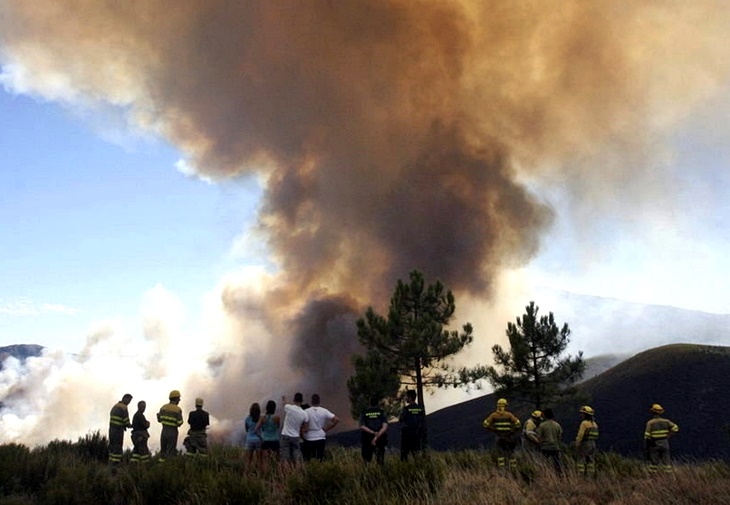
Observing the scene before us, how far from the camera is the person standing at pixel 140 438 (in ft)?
47.9

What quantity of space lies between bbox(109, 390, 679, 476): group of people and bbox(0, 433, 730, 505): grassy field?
123 cm

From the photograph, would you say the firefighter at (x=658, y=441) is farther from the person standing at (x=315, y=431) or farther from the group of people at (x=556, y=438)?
the person standing at (x=315, y=431)

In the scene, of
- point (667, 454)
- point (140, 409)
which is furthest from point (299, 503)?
point (667, 454)

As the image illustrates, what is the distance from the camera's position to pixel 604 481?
11844 millimetres

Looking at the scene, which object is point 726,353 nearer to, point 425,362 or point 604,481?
point 425,362

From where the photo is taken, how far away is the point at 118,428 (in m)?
14.7

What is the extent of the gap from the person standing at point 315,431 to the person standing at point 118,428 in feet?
15.8

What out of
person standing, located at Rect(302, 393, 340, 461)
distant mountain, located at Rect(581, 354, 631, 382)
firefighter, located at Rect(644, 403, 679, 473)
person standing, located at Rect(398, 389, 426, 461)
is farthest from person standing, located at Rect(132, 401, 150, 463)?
distant mountain, located at Rect(581, 354, 631, 382)

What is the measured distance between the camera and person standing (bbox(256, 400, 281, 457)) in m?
14.2

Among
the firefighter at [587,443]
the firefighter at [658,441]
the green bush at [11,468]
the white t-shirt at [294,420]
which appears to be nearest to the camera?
the green bush at [11,468]

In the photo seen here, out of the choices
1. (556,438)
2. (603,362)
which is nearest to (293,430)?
(556,438)

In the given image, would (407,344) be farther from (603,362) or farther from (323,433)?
(603,362)

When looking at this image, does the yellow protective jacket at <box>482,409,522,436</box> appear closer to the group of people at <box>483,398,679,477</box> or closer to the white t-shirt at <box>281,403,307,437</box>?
the group of people at <box>483,398,679,477</box>

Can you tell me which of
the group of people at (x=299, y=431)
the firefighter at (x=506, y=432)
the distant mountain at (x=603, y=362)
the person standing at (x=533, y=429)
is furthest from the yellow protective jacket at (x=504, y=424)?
the distant mountain at (x=603, y=362)
